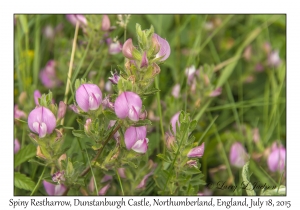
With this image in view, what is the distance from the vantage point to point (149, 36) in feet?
4.30

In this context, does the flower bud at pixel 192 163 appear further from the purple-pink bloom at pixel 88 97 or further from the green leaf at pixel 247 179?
the purple-pink bloom at pixel 88 97

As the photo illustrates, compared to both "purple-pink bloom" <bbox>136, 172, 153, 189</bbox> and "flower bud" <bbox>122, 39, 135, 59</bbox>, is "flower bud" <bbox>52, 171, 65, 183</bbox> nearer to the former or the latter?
"purple-pink bloom" <bbox>136, 172, 153, 189</bbox>

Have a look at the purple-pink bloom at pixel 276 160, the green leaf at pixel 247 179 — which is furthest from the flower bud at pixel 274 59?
the green leaf at pixel 247 179

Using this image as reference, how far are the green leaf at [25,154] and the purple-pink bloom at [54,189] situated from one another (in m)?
0.12

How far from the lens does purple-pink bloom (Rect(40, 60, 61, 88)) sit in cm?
220

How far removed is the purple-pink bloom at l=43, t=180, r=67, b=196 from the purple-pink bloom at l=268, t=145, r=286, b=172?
777 millimetres

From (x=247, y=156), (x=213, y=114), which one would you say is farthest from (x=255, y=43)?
(x=247, y=156)

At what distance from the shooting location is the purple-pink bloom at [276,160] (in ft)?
5.70

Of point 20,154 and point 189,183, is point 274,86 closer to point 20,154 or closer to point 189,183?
point 189,183

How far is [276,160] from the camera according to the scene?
176cm

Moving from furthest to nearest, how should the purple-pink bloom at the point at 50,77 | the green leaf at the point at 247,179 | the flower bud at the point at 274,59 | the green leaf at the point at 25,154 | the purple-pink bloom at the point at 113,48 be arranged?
the flower bud at the point at 274,59 → the purple-pink bloom at the point at 50,77 → the purple-pink bloom at the point at 113,48 → the green leaf at the point at 25,154 → the green leaf at the point at 247,179

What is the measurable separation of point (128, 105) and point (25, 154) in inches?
22.5

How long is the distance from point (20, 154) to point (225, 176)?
2.73ft
